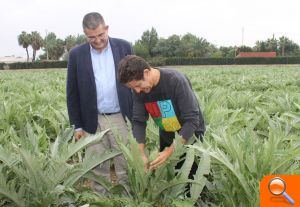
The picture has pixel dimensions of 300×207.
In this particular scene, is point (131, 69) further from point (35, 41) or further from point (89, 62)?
point (35, 41)

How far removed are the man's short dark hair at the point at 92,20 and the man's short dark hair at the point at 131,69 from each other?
68 centimetres

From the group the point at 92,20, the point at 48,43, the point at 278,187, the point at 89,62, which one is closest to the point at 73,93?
the point at 89,62

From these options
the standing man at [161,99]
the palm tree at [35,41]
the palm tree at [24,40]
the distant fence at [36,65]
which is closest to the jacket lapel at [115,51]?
the standing man at [161,99]

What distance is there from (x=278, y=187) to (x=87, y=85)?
2.47 m

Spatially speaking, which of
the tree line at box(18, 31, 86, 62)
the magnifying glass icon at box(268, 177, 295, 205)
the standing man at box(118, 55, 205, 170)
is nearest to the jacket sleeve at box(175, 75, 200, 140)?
the standing man at box(118, 55, 205, 170)

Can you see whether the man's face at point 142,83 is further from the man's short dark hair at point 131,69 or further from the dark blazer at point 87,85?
the dark blazer at point 87,85

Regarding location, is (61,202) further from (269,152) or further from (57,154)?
(269,152)

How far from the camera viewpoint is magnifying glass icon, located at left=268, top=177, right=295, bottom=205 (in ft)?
4.01

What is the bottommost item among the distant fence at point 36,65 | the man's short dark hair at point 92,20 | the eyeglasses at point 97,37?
the distant fence at point 36,65

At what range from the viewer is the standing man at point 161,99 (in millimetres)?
2574

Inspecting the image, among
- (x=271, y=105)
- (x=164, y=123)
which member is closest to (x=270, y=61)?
(x=271, y=105)

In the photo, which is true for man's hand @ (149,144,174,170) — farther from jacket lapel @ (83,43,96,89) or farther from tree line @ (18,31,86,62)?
tree line @ (18,31,86,62)

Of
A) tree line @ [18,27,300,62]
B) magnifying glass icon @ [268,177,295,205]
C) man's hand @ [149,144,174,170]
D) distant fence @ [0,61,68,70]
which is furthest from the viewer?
tree line @ [18,27,300,62]

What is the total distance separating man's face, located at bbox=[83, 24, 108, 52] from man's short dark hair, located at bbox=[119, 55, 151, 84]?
692 mm
